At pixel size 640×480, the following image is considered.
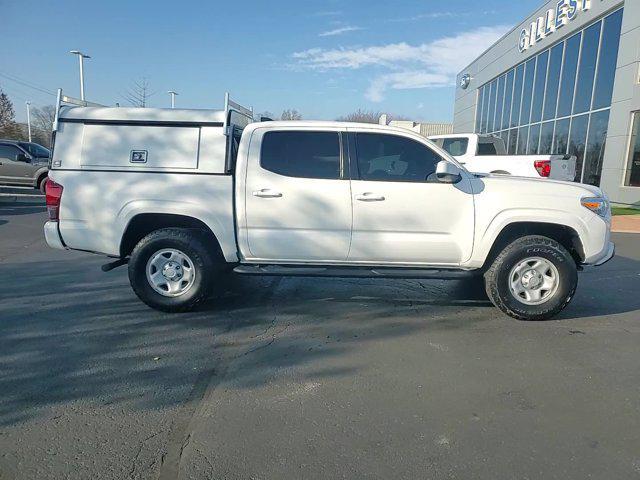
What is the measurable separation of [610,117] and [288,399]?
1736 centimetres

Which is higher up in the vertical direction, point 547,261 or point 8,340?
point 547,261

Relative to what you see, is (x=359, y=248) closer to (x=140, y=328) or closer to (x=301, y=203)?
(x=301, y=203)

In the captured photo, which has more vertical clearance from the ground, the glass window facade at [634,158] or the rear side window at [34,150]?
the glass window facade at [634,158]

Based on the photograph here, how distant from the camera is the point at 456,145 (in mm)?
13641

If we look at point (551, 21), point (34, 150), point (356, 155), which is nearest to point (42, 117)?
point (34, 150)

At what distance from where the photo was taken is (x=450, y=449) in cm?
258

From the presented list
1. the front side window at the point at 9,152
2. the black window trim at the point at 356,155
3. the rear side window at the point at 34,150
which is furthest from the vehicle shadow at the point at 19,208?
the black window trim at the point at 356,155

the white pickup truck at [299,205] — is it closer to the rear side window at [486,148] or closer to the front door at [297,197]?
the front door at [297,197]

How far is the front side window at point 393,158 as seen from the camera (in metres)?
4.63

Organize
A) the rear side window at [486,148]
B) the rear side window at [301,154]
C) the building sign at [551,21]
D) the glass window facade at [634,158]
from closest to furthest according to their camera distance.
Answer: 1. the rear side window at [301,154]
2. the rear side window at [486,148]
3. the glass window facade at [634,158]
4. the building sign at [551,21]

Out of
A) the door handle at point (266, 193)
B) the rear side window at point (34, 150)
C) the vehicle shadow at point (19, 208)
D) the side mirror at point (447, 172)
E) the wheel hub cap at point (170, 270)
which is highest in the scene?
the rear side window at point (34, 150)

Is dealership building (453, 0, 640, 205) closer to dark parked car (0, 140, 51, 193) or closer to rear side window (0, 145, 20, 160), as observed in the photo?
dark parked car (0, 140, 51, 193)

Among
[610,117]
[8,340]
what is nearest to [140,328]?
[8,340]

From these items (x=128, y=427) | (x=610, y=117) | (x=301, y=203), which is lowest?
(x=128, y=427)
